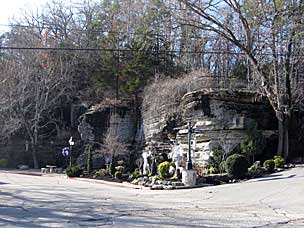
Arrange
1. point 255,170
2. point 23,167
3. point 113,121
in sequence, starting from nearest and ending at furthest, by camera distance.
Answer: point 255,170, point 113,121, point 23,167

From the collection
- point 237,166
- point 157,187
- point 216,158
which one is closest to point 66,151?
point 216,158

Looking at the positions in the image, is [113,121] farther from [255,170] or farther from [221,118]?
[255,170]

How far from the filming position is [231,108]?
27.6 m

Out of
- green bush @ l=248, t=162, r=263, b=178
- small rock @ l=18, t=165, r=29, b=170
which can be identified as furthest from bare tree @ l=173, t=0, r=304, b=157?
small rock @ l=18, t=165, r=29, b=170

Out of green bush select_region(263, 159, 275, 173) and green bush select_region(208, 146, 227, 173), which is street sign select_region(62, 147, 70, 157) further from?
green bush select_region(263, 159, 275, 173)

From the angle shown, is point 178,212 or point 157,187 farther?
point 157,187

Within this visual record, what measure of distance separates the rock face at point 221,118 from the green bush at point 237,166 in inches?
137

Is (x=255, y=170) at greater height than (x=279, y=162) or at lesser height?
lesser

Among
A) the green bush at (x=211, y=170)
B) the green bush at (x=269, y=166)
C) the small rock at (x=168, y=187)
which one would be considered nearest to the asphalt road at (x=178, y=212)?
the small rock at (x=168, y=187)

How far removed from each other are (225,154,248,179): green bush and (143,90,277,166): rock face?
137 inches

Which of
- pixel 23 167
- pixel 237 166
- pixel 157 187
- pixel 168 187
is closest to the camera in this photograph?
pixel 168 187

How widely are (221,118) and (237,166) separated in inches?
195

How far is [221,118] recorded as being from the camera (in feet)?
90.2

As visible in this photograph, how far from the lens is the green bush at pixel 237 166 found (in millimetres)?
23094
